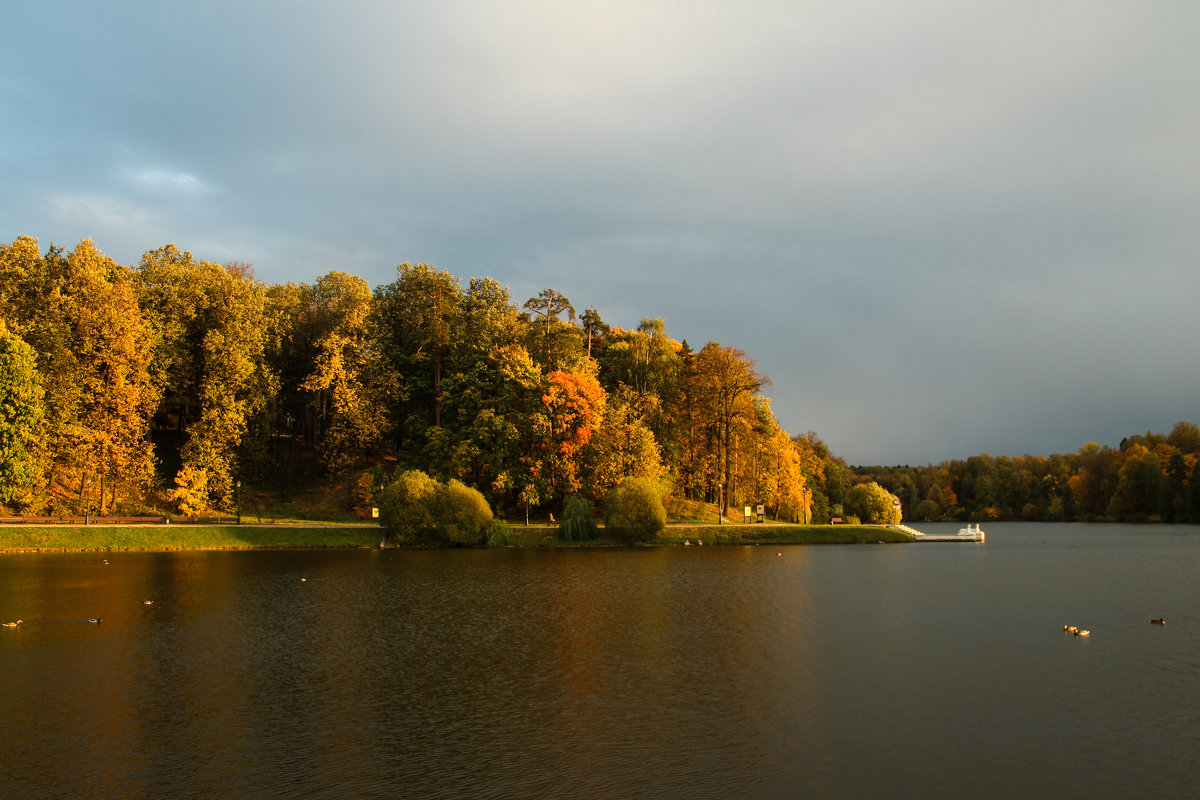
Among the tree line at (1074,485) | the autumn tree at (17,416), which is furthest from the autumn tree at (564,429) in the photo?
the tree line at (1074,485)

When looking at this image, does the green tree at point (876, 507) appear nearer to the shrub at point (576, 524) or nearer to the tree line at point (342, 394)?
the tree line at point (342, 394)

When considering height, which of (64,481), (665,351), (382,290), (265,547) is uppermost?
(382,290)

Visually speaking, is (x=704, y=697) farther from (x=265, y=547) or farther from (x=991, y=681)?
(x=265, y=547)

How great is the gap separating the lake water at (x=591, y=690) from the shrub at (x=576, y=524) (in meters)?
25.1

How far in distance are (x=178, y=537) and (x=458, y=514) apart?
21245mm

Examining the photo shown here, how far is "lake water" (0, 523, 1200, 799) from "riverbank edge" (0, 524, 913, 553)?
54.8ft

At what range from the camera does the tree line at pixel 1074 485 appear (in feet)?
390

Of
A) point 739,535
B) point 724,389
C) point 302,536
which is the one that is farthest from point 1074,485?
point 302,536

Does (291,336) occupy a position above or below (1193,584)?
above

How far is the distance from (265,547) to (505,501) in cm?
2304

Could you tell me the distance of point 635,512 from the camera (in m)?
63.2

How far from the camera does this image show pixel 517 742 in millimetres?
15656

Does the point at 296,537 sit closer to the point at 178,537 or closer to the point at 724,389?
the point at 178,537

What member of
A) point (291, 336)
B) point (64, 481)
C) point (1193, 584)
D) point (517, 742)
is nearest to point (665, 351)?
point (291, 336)
